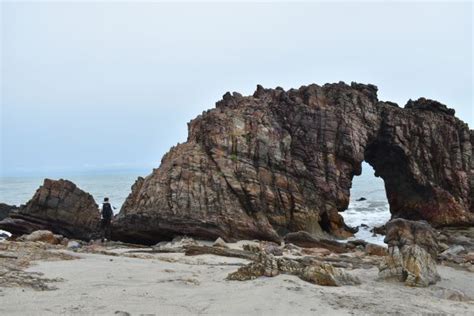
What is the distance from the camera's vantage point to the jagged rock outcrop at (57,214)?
2608cm

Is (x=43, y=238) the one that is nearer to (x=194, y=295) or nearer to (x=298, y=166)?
(x=194, y=295)

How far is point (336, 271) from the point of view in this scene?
10820mm

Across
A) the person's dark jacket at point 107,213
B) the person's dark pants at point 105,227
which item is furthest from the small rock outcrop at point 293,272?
the person's dark jacket at point 107,213

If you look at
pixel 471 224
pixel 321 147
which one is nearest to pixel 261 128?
pixel 321 147

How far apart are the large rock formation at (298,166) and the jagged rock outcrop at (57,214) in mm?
4347

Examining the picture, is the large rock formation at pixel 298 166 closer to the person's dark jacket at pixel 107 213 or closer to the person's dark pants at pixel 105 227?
the person's dark pants at pixel 105 227

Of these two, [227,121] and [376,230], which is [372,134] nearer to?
[376,230]

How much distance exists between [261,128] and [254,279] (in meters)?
17.1

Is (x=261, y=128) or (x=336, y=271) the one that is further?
(x=261, y=128)

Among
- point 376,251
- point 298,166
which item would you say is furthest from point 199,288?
point 298,166

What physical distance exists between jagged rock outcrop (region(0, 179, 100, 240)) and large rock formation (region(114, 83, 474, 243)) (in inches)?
171

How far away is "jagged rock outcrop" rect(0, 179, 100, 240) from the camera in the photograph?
Answer: 26.1m

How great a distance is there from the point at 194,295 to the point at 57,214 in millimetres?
20903

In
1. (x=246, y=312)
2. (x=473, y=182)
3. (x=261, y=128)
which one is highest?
(x=261, y=128)
